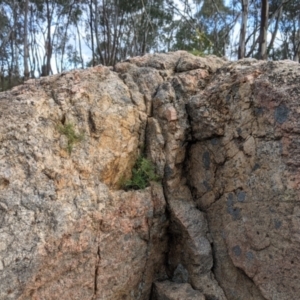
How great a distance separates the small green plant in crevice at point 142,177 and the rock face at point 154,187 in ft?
0.20

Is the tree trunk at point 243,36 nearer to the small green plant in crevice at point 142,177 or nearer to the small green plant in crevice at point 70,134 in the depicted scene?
the small green plant in crevice at point 142,177

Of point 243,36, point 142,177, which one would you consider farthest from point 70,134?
point 243,36

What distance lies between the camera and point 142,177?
311cm

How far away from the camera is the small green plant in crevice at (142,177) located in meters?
3.08

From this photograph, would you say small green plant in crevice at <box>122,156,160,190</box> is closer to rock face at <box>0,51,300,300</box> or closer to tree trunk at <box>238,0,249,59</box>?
rock face at <box>0,51,300,300</box>

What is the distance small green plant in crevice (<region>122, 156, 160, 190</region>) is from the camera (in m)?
3.08

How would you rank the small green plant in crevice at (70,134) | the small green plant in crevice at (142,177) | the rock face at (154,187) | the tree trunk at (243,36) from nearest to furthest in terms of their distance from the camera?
1. the rock face at (154,187)
2. the small green plant in crevice at (70,134)
3. the small green plant in crevice at (142,177)
4. the tree trunk at (243,36)

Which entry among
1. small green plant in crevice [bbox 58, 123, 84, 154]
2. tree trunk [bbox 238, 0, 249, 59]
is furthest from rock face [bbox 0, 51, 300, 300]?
tree trunk [bbox 238, 0, 249, 59]

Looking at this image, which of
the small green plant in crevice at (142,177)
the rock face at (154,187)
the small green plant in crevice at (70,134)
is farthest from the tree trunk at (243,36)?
the small green plant in crevice at (70,134)

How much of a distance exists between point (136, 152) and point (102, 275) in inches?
41.9

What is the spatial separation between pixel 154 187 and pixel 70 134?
825 mm

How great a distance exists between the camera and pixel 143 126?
3270mm

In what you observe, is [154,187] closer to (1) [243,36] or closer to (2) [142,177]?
(2) [142,177]

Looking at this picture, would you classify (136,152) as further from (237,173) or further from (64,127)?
(237,173)
